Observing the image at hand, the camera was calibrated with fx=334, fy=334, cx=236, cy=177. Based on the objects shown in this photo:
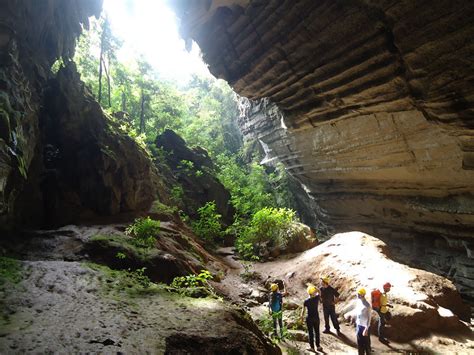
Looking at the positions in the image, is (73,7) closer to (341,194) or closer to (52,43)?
(52,43)

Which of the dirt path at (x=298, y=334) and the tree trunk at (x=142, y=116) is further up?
the tree trunk at (x=142, y=116)

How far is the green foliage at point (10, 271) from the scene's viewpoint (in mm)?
6521

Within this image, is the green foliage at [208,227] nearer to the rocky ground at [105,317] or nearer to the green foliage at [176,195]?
the green foliage at [176,195]

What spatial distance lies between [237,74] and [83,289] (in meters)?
9.51

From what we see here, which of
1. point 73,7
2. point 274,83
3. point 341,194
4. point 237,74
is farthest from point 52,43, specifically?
point 341,194

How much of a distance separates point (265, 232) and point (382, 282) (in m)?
7.95

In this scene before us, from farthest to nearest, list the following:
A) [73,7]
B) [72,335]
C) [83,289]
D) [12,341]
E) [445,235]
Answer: [73,7] → [445,235] → [83,289] → [72,335] → [12,341]

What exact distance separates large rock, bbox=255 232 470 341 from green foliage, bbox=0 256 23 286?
8.54 m

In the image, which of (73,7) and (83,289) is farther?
(73,7)

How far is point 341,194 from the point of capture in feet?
61.6

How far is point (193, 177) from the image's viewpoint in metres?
23.3

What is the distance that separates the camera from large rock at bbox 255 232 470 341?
862cm

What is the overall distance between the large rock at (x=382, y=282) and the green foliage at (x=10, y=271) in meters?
8.54

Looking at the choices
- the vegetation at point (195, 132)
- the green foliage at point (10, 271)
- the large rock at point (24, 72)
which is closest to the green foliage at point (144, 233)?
the vegetation at point (195, 132)
